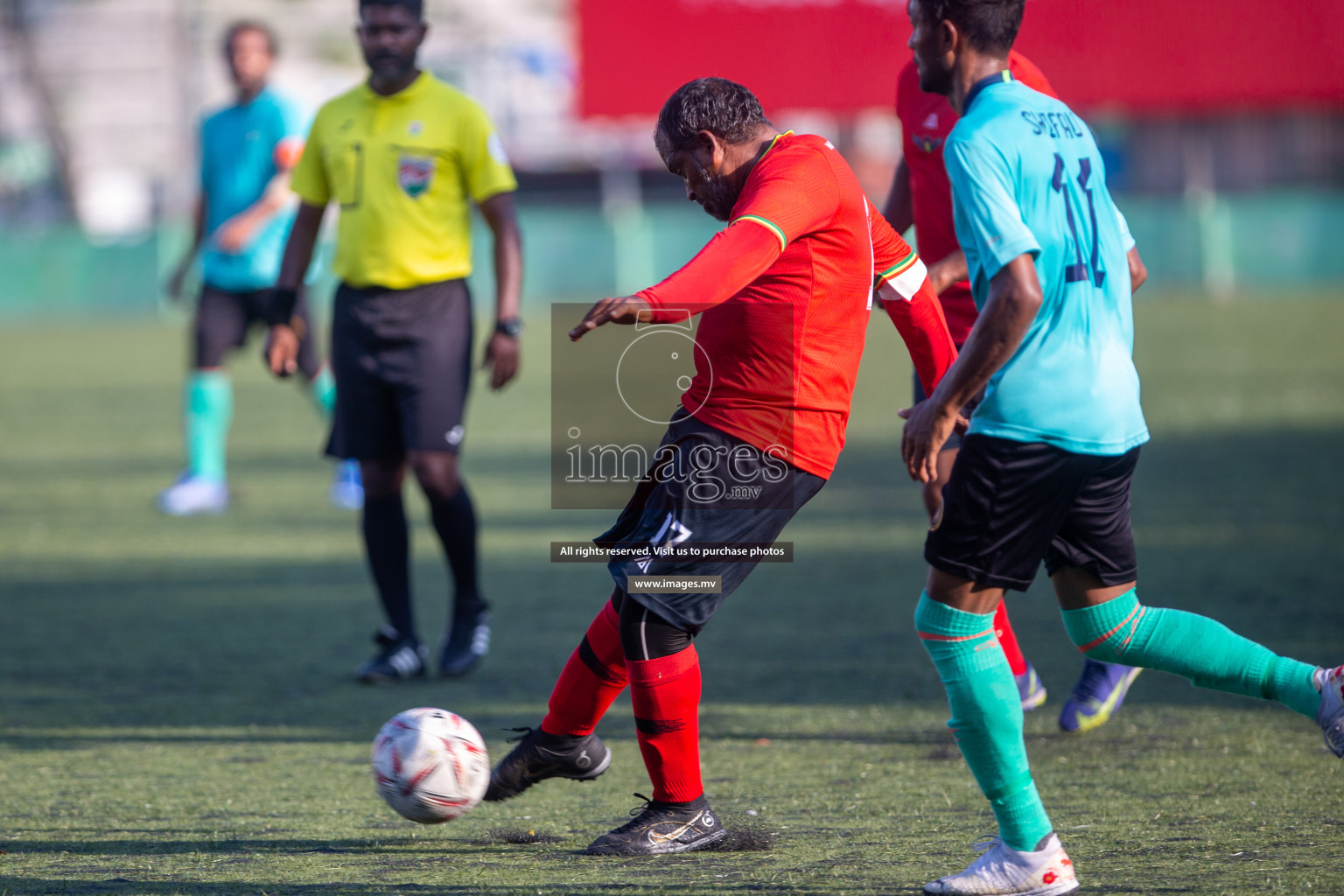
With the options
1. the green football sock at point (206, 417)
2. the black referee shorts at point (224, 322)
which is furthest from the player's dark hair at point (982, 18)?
the green football sock at point (206, 417)

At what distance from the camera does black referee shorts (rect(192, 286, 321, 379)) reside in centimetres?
922

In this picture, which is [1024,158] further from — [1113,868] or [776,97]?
[776,97]

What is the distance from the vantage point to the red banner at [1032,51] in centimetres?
3120

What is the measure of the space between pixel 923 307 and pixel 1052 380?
1.69ft

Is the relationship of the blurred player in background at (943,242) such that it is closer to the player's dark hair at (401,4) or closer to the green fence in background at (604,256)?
the player's dark hair at (401,4)

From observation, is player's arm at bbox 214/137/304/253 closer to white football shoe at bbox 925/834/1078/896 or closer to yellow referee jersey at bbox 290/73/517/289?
yellow referee jersey at bbox 290/73/517/289

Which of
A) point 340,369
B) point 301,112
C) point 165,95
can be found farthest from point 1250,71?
point 165,95

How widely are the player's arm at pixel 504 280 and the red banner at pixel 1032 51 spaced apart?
1031 inches

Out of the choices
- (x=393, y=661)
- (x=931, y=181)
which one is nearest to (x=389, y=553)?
(x=393, y=661)

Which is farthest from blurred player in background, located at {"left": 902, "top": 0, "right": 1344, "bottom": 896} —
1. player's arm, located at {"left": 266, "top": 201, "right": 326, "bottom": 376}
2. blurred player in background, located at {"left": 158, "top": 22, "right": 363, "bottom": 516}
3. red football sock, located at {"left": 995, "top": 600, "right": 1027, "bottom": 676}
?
blurred player in background, located at {"left": 158, "top": 22, "right": 363, "bottom": 516}

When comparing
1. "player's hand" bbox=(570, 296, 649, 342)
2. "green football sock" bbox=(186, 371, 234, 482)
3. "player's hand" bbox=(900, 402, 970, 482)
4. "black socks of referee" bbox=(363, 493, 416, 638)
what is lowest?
"green football sock" bbox=(186, 371, 234, 482)

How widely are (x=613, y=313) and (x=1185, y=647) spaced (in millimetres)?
1544

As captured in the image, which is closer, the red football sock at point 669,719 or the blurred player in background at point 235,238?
the red football sock at point 669,719

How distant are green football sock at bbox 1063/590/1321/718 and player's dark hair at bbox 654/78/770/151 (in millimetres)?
1309
